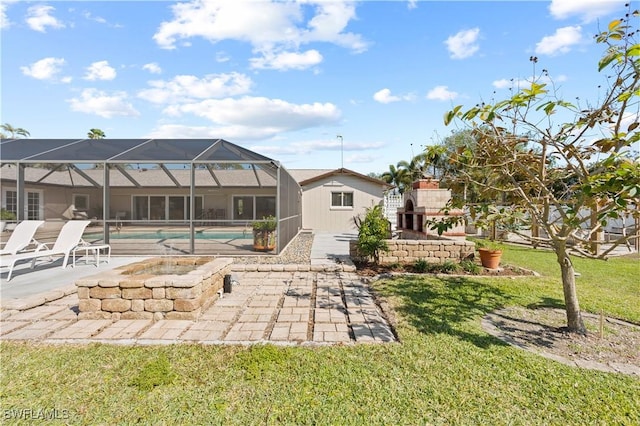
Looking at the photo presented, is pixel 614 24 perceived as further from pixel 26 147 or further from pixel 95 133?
pixel 95 133

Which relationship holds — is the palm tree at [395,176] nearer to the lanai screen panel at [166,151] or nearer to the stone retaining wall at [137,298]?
the lanai screen panel at [166,151]

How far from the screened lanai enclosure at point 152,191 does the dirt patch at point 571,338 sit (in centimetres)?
610

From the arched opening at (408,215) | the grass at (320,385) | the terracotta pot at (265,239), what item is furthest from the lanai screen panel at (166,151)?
the arched opening at (408,215)

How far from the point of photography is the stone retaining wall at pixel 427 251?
26.2 ft

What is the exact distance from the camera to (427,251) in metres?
→ 8.02

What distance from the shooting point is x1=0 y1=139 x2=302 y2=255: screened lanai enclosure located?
29.1 ft

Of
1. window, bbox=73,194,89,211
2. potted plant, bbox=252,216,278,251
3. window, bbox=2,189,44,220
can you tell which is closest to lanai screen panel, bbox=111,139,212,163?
potted plant, bbox=252,216,278,251

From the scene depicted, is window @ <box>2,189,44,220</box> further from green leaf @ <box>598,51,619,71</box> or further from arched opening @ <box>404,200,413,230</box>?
green leaf @ <box>598,51,619,71</box>

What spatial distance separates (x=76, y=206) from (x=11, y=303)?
18.1 metres

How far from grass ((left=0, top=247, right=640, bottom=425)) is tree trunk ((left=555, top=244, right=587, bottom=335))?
0.98 metres

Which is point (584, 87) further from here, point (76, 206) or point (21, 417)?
point (76, 206)

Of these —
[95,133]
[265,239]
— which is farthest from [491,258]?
[95,133]

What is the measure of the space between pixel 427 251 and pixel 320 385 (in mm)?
6174

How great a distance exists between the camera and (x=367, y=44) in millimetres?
9188
